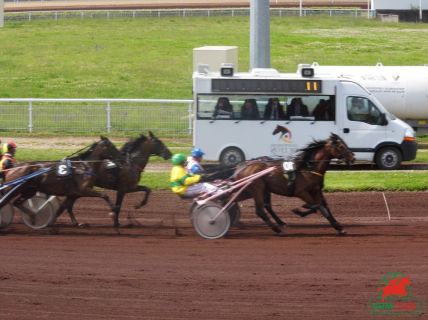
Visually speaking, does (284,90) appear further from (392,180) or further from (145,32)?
(145,32)

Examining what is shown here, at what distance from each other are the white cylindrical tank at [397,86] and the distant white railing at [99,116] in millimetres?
4530

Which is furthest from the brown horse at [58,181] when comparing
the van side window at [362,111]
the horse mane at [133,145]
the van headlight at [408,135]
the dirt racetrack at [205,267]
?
the van headlight at [408,135]

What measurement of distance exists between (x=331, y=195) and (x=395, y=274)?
7319 millimetres

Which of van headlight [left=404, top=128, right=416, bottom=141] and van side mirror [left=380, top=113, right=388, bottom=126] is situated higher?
van side mirror [left=380, top=113, right=388, bottom=126]

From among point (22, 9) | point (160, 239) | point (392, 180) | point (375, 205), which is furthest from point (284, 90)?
point (22, 9)

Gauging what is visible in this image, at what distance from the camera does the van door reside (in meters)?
23.3

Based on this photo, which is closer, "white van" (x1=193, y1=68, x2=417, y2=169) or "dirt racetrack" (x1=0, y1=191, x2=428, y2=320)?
"dirt racetrack" (x1=0, y1=191, x2=428, y2=320)

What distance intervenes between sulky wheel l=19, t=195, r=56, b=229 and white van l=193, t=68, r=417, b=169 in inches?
302

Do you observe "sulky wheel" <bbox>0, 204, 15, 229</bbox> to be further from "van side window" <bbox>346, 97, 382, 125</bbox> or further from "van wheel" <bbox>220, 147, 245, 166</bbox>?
"van side window" <bbox>346, 97, 382, 125</bbox>

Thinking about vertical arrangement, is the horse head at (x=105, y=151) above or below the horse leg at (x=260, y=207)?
above

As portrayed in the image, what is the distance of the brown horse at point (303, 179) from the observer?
15.3 metres

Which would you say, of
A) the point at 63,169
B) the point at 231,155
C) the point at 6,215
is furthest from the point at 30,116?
the point at 63,169

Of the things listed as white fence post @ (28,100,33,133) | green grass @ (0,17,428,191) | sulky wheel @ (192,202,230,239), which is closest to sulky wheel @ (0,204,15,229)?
sulky wheel @ (192,202,230,239)

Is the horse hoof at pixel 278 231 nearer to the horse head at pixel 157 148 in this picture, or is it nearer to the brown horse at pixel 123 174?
the brown horse at pixel 123 174
